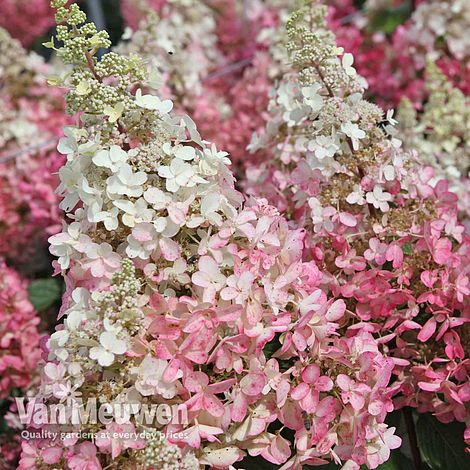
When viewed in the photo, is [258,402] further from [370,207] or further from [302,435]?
[370,207]

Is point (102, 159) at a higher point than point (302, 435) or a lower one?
higher

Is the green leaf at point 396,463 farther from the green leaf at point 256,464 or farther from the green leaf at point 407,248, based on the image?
the green leaf at point 407,248

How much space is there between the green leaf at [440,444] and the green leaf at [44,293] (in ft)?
3.02

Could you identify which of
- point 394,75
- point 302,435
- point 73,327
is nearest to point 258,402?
point 302,435

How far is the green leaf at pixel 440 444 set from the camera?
98cm

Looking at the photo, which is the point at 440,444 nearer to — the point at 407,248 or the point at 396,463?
the point at 396,463

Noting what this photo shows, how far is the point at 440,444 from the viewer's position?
100cm

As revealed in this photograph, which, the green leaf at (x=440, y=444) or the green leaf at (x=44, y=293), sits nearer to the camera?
the green leaf at (x=440, y=444)

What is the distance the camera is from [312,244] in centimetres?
100

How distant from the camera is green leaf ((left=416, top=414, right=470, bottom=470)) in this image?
0.98 metres

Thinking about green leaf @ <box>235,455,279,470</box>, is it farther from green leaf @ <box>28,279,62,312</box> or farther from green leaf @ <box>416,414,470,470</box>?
green leaf @ <box>28,279,62,312</box>

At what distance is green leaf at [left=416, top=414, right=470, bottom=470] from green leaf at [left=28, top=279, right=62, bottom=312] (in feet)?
3.02

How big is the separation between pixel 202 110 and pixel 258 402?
3.62 feet

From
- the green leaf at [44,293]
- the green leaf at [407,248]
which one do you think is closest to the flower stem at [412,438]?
the green leaf at [407,248]
